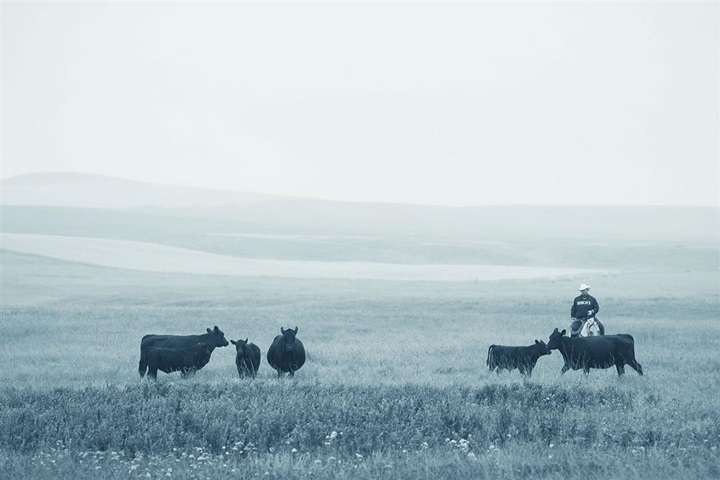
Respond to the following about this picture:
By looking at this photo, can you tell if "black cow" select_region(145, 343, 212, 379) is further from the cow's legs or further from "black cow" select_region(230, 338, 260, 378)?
the cow's legs

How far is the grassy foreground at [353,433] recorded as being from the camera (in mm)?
8984

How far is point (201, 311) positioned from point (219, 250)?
1887 inches

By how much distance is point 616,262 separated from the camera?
81.9 meters

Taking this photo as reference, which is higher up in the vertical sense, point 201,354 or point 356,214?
point 356,214

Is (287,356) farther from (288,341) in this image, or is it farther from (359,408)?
(359,408)

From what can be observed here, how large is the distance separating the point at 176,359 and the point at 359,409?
16.7 ft

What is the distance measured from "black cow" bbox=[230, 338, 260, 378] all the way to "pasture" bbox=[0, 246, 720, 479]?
26 cm

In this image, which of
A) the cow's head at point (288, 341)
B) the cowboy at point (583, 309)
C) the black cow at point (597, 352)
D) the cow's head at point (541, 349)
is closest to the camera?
the cow's head at point (288, 341)

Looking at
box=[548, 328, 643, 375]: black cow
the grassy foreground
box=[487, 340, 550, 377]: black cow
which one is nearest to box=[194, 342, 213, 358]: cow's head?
the grassy foreground

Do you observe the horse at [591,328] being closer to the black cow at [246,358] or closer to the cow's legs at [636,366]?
the cow's legs at [636,366]

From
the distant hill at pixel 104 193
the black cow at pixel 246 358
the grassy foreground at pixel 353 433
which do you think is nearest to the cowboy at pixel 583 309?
the grassy foreground at pixel 353 433

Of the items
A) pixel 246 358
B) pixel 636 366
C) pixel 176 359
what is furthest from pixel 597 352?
pixel 176 359

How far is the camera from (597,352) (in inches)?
634

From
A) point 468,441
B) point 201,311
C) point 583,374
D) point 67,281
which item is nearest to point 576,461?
point 468,441
